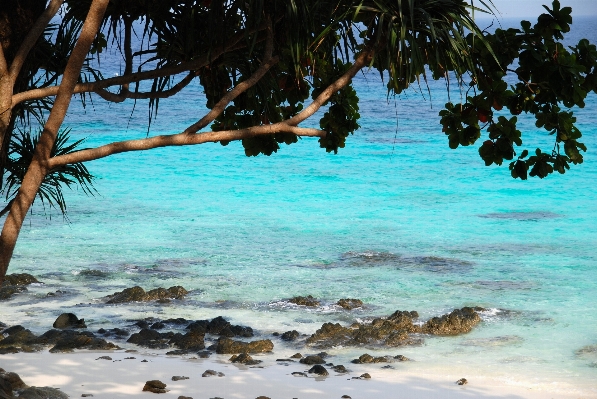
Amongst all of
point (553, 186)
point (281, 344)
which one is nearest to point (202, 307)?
point (281, 344)

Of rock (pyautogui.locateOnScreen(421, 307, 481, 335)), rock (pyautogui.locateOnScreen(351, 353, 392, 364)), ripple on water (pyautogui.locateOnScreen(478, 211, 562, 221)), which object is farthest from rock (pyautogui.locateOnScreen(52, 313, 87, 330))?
ripple on water (pyautogui.locateOnScreen(478, 211, 562, 221))

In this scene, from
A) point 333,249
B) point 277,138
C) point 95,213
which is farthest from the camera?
point 95,213

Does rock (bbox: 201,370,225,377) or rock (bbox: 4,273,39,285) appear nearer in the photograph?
rock (bbox: 201,370,225,377)

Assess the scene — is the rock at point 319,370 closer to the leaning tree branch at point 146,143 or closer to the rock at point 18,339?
the rock at point 18,339

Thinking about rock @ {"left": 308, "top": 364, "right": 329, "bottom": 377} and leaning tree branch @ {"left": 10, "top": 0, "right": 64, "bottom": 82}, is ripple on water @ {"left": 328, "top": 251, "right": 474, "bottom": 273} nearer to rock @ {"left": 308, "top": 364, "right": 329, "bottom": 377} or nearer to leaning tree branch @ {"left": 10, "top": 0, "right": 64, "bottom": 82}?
rock @ {"left": 308, "top": 364, "right": 329, "bottom": 377}

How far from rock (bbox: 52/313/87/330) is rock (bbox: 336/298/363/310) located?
91.8 inches

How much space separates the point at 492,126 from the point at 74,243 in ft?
28.0

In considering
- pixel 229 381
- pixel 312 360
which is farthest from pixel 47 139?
pixel 312 360

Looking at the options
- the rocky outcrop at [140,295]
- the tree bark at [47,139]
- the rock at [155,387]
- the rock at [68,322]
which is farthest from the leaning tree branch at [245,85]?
the rocky outcrop at [140,295]

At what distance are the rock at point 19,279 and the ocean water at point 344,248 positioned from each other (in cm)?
16

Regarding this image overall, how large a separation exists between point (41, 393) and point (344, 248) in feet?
24.5

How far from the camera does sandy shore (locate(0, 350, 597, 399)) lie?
201 inches

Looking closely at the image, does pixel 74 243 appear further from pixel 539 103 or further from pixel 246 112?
pixel 539 103

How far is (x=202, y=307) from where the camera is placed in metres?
8.10
